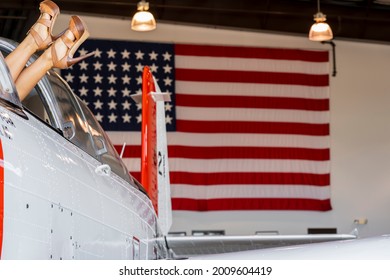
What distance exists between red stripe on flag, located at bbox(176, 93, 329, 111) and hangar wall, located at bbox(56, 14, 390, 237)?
73 centimetres

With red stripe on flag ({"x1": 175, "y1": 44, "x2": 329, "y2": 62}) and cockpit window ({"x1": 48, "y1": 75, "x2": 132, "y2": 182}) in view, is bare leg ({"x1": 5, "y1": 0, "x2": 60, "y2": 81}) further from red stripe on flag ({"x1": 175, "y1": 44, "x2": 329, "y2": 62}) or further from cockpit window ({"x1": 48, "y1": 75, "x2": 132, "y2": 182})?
red stripe on flag ({"x1": 175, "y1": 44, "x2": 329, "y2": 62})

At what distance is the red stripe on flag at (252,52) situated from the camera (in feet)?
42.6

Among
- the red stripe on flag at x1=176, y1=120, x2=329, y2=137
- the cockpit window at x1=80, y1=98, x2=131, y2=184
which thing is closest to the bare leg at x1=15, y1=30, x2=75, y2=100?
the cockpit window at x1=80, y1=98, x2=131, y2=184

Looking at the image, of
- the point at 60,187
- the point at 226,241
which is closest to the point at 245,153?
the point at 226,241

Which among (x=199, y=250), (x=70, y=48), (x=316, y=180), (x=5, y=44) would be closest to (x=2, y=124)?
(x=70, y=48)

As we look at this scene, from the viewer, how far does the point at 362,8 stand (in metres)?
13.9

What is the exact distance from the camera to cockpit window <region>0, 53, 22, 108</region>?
76.7 inches

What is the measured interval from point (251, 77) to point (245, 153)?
124 centimetres

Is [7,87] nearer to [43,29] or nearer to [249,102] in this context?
[43,29]

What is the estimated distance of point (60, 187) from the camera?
6.68 ft

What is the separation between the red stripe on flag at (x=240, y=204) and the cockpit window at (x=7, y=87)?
1086 cm

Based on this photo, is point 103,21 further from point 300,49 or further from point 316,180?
point 316,180

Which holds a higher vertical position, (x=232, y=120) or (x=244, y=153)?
(x=232, y=120)

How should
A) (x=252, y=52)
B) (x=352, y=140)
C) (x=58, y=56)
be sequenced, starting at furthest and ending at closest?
(x=352, y=140), (x=252, y=52), (x=58, y=56)
